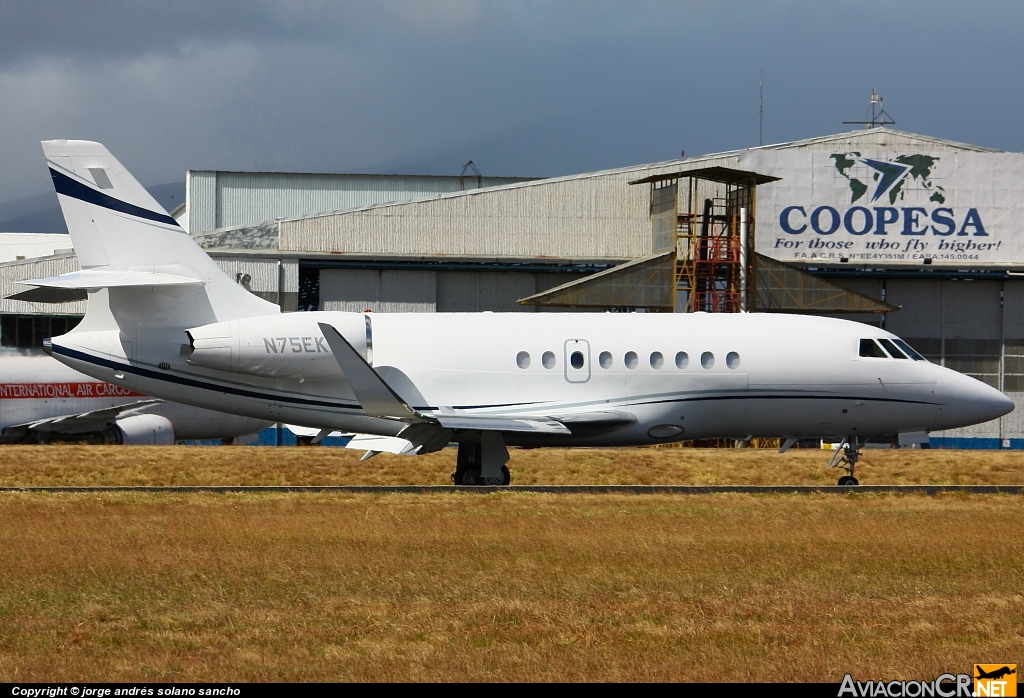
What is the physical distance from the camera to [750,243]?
45000 mm

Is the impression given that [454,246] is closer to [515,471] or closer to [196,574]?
[515,471]

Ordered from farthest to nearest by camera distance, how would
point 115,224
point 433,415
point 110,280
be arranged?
point 433,415, point 115,224, point 110,280

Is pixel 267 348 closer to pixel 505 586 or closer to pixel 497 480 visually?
pixel 497 480

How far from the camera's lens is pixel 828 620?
10070 millimetres

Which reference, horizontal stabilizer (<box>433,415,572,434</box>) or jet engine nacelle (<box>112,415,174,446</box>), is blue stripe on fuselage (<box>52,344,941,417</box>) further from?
jet engine nacelle (<box>112,415,174,446</box>)

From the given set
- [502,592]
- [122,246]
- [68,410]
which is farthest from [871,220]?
[502,592]

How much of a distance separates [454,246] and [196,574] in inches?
1389

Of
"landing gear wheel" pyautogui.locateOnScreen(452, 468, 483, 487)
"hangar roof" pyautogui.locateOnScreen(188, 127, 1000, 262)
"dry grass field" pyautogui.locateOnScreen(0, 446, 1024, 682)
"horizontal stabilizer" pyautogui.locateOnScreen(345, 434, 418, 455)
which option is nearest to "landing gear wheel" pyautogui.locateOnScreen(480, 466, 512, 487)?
"landing gear wheel" pyautogui.locateOnScreen(452, 468, 483, 487)

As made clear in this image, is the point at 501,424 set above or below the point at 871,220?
below

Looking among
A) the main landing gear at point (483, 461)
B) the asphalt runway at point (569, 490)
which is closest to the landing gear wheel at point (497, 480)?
the main landing gear at point (483, 461)

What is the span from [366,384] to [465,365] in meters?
2.55

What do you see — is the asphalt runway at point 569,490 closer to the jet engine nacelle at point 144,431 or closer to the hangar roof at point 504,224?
the jet engine nacelle at point 144,431

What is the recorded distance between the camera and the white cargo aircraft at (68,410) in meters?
39.8

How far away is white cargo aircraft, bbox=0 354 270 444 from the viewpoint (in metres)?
39.8
